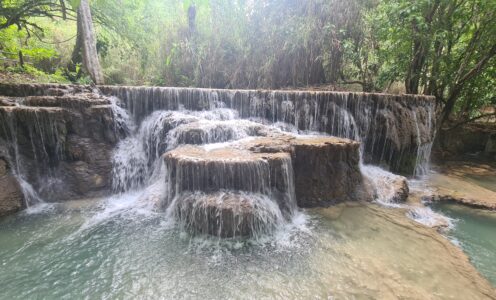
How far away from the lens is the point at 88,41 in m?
6.59

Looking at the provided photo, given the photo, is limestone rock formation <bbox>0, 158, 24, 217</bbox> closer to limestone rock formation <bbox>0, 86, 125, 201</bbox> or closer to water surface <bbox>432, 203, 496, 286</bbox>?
limestone rock formation <bbox>0, 86, 125, 201</bbox>

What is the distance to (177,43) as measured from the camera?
28.6ft

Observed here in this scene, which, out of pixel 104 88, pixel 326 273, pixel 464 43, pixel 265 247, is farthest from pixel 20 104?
pixel 464 43

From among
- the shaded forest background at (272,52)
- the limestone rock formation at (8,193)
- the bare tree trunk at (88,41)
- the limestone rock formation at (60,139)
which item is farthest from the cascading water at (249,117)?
the shaded forest background at (272,52)

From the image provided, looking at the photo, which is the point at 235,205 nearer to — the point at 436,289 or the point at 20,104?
the point at 436,289

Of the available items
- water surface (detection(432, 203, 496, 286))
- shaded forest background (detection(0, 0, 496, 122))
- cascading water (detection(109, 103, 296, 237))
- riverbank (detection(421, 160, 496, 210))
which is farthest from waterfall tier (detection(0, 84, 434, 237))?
shaded forest background (detection(0, 0, 496, 122))

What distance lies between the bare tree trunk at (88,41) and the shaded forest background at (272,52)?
801 millimetres

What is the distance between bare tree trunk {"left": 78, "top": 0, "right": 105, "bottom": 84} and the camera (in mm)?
6484

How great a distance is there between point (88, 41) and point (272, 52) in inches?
202

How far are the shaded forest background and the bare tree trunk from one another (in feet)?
2.63

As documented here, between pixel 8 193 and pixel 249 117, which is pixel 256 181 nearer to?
pixel 249 117

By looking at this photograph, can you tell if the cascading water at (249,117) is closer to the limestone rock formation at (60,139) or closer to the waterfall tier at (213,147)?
the waterfall tier at (213,147)

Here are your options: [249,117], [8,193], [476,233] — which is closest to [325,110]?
[249,117]

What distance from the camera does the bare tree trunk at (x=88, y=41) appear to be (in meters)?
6.48
